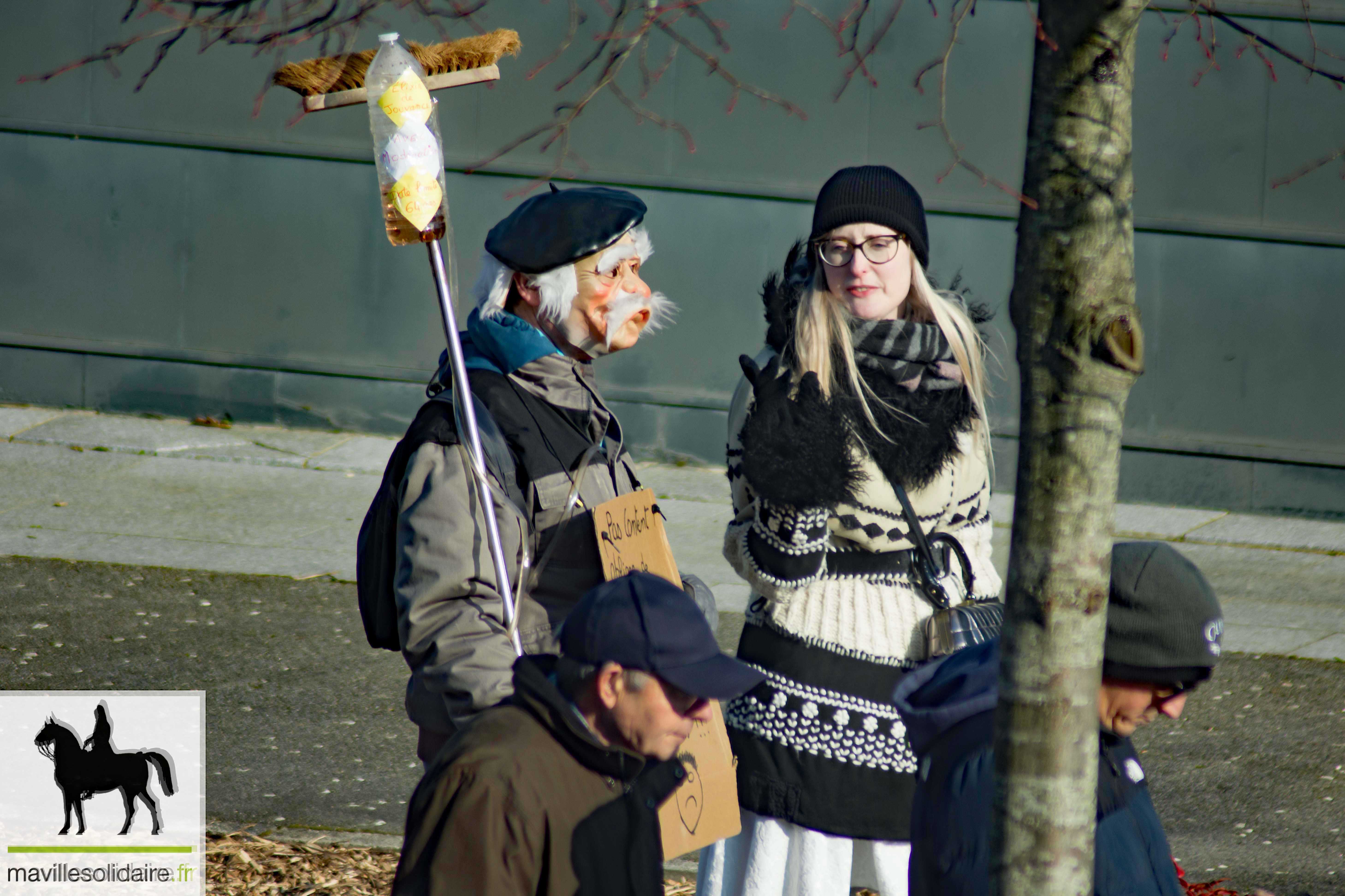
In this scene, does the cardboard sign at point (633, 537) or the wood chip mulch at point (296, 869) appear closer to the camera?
the cardboard sign at point (633, 537)

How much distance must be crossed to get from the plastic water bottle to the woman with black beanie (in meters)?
0.88

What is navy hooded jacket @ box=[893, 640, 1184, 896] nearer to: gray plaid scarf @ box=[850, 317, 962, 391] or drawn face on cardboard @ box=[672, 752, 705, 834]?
drawn face on cardboard @ box=[672, 752, 705, 834]

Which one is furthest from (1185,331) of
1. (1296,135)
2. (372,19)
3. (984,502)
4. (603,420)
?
(603,420)

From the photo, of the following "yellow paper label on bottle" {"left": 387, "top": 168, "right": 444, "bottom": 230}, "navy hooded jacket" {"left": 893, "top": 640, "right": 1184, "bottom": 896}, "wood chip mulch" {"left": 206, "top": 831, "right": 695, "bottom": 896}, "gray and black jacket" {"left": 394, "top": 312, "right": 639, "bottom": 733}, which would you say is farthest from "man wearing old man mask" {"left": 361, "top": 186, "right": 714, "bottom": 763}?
"wood chip mulch" {"left": 206, "top": 831, "right": 695, "bottom": 896}

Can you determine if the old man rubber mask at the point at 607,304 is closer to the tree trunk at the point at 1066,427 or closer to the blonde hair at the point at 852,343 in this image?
the blonde hair at the point at 852,343

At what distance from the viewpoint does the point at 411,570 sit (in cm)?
257

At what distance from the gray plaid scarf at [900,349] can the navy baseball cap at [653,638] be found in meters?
1.38

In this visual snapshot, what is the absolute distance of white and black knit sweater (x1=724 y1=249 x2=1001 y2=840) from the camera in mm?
3127

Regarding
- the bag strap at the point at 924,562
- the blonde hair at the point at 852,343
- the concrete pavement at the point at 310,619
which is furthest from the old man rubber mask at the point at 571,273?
the concrete pavement at the point at 310,619

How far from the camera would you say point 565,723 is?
2049mm

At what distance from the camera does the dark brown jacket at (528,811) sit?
6.46ft

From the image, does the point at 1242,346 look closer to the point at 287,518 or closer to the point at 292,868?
the point at 287,518

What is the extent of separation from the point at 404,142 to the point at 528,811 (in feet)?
5.08

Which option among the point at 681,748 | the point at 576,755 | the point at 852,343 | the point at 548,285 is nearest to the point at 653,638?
the point at 576,755
